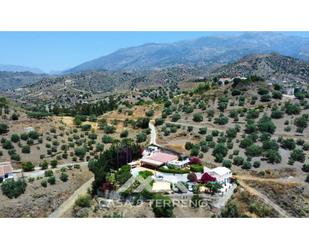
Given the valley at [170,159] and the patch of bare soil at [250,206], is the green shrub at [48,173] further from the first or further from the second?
the patch of bare soil at [250,206]

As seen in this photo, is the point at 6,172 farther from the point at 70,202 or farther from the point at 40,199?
the point at 70,202

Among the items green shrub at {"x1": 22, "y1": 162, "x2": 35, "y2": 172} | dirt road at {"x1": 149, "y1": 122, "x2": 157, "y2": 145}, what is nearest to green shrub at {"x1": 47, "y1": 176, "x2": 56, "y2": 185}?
green shrub at {"x1": 22, "y1": 162, "x2": 35, "y2": 172}

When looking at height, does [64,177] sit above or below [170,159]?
below

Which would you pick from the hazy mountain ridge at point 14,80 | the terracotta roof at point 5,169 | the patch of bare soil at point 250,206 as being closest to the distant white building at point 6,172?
the terracotta roof at point 5,169

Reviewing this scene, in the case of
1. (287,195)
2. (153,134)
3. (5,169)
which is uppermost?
(5,169)

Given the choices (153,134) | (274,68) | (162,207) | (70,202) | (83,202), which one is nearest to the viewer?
(162,207)

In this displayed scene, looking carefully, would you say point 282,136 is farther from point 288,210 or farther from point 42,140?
point 42,140

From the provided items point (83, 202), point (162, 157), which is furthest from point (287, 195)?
point (83, 202)
